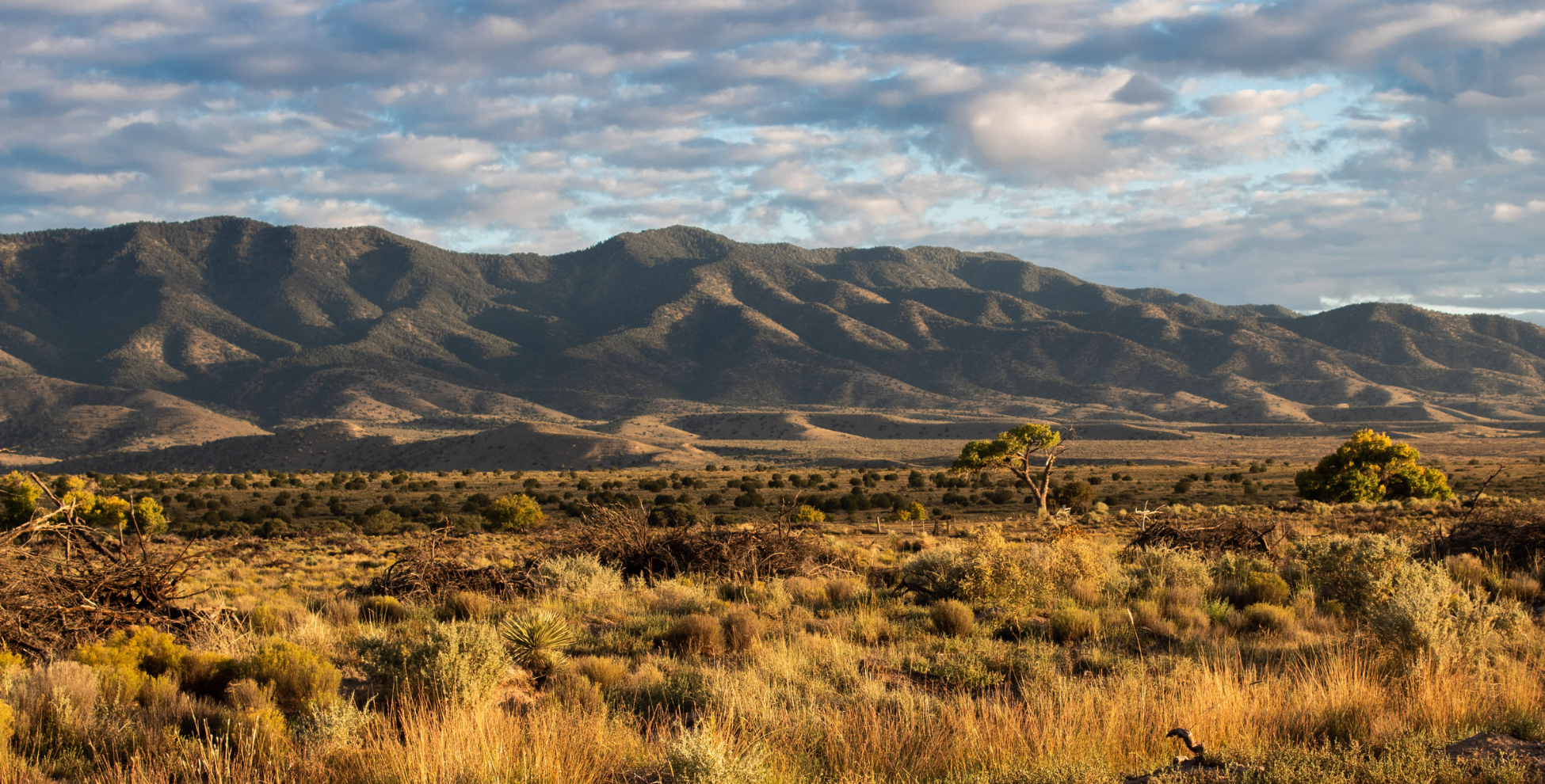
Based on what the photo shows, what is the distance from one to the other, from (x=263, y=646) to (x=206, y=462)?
349ft

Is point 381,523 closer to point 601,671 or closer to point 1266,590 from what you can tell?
point 601,671

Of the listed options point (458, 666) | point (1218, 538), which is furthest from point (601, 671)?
point (1218, 538)

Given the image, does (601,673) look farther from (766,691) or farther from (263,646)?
(263,646)

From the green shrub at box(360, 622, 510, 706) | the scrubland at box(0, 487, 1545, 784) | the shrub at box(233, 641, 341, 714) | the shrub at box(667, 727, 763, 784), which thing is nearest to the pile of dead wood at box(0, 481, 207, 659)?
the scrubland at box(0, 487, 1545, 784)

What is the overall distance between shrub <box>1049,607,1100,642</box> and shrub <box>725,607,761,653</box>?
11.0 ft

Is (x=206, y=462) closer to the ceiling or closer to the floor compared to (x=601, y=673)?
closer to the floor

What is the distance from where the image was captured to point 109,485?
5447cm

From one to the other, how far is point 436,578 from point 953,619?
7.64m

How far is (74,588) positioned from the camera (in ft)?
27.2

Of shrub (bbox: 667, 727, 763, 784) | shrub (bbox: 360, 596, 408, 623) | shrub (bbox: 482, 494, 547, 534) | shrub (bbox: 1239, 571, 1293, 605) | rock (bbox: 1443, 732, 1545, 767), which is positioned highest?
shrub (bbox: 667, 727, 763, 784)

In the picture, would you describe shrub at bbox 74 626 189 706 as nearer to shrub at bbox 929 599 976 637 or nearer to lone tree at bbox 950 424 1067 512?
shrub at bbox 929 599 976 637

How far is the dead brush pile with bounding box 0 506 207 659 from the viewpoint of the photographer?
7.58 meters

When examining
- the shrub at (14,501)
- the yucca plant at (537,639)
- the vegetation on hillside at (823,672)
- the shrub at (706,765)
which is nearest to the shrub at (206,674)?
the vegetation on hillside at (823,672)

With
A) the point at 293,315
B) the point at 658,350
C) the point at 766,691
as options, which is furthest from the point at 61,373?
the point at 766,691
